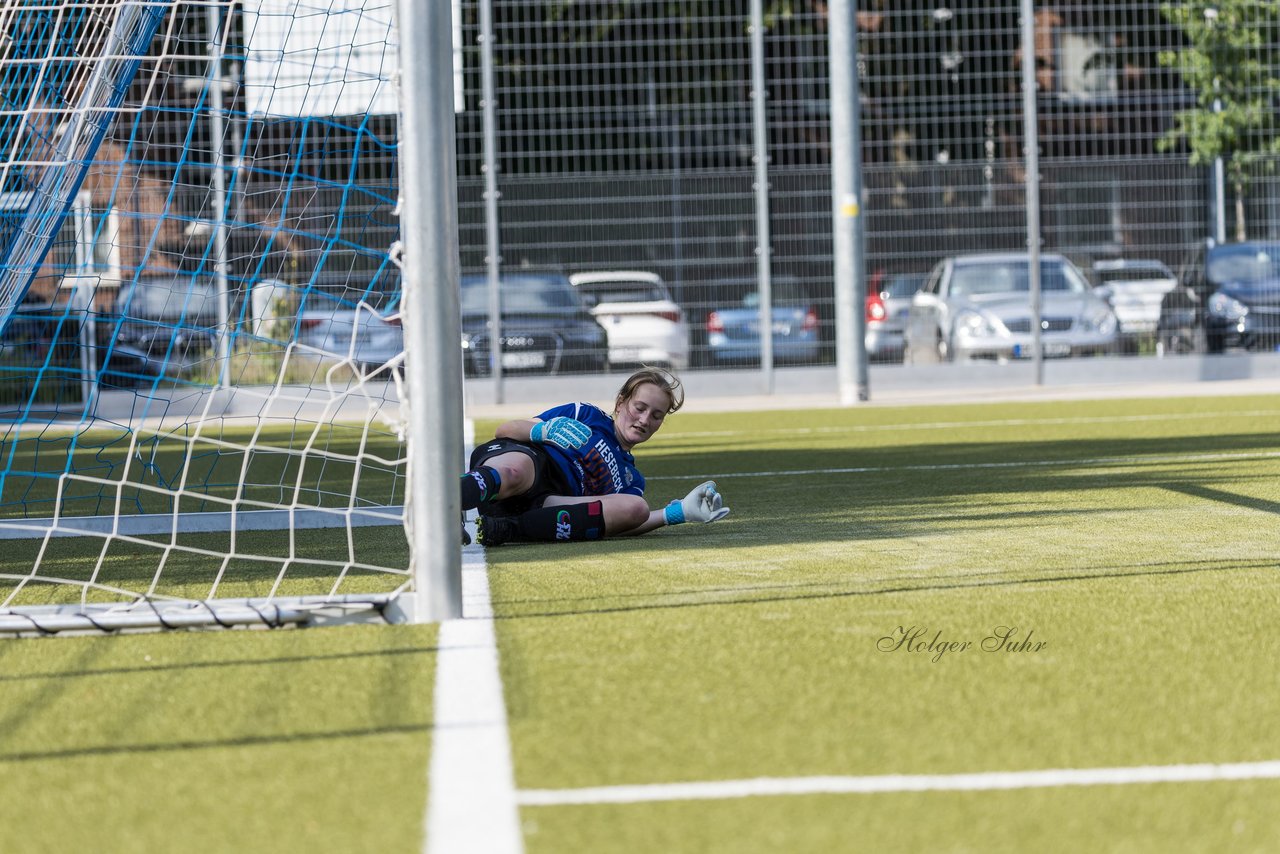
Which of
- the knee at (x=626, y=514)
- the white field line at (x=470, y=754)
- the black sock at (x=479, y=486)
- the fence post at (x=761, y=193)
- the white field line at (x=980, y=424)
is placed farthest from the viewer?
the fence post at (x=761, y=193)

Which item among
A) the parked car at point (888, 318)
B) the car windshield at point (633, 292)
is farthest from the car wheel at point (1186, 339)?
the car windshield at point (633, 292)

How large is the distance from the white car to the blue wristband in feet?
35.5

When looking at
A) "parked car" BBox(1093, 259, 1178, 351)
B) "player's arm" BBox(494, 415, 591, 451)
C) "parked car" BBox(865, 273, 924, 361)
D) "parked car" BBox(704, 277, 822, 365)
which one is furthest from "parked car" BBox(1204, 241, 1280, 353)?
"player's arm" BBox(494, 415, 591, 451)

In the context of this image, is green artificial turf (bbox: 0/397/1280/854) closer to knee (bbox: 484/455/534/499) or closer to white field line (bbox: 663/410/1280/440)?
knee (bbox: 484/455/534/499)

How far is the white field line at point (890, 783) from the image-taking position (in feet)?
8.55

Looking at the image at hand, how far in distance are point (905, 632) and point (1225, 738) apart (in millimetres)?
1040

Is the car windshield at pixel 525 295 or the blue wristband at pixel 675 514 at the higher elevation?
the car windshield at pixel 525 295

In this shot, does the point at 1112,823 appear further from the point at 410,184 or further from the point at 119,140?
the point at 119,140

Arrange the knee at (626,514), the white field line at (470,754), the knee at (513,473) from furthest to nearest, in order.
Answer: the knee at (626,514)
the knee at (513,473)
the white field line at (470,754)

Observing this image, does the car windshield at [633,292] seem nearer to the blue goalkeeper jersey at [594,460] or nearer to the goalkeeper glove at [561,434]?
the blue goalkeeper jersey at [594,460]

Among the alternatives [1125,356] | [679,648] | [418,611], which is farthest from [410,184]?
[1125,356]

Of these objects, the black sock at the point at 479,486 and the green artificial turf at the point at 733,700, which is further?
the black sock at the point at 479,486

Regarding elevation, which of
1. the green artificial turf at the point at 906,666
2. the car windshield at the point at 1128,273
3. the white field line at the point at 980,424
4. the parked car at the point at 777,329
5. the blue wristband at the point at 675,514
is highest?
the car windshield at the point at 1128,273

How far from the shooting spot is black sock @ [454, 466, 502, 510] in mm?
5504
